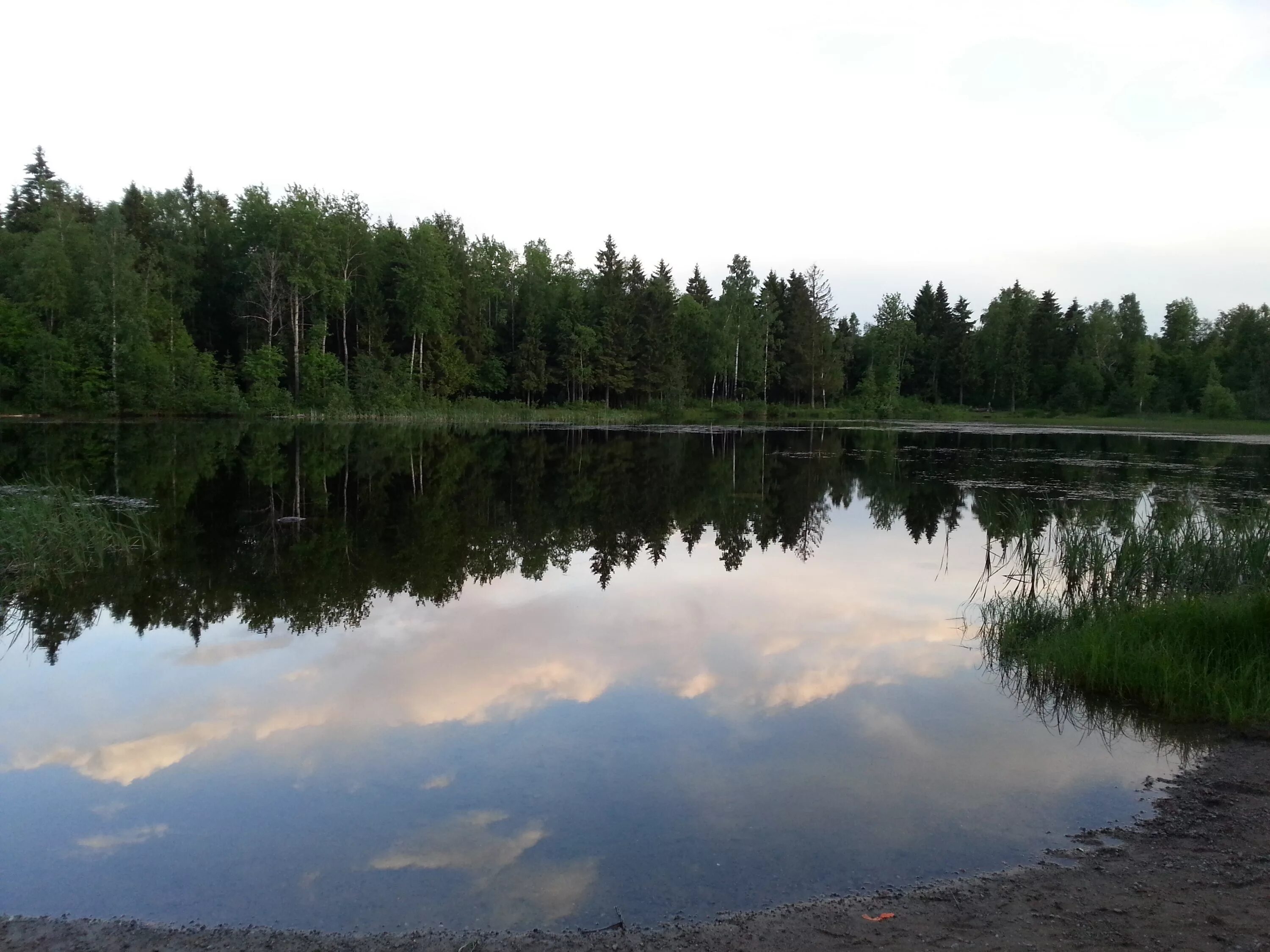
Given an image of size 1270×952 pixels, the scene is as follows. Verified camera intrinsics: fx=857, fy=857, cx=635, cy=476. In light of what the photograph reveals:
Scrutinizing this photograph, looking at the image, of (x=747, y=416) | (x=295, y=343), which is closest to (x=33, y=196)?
(x=295, y=343)

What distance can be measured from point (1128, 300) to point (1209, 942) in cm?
10093

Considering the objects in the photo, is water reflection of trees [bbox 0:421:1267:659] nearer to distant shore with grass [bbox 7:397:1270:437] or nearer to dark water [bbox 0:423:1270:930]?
dark water [bbox 0:423:1270:930]

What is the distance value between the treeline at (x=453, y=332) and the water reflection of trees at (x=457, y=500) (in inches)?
464

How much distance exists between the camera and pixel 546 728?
22.7 feet

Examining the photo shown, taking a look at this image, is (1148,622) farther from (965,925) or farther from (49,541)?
(49,541)

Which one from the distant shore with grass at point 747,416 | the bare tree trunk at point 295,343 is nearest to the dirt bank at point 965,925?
the distant shore with grass at point 747,416

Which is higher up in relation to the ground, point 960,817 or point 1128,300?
point 1128,300

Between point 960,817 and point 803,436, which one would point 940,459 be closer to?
point 803,436

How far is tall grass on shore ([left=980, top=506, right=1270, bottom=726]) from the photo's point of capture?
24.2 feet

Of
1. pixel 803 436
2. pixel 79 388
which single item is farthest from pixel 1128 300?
pixel 79 388

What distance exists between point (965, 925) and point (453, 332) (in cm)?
6142

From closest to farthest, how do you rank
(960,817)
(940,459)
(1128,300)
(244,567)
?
(960,817), (244,567), (940,459), (1128,300)

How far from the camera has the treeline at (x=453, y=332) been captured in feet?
159

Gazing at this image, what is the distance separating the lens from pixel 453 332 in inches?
2454
